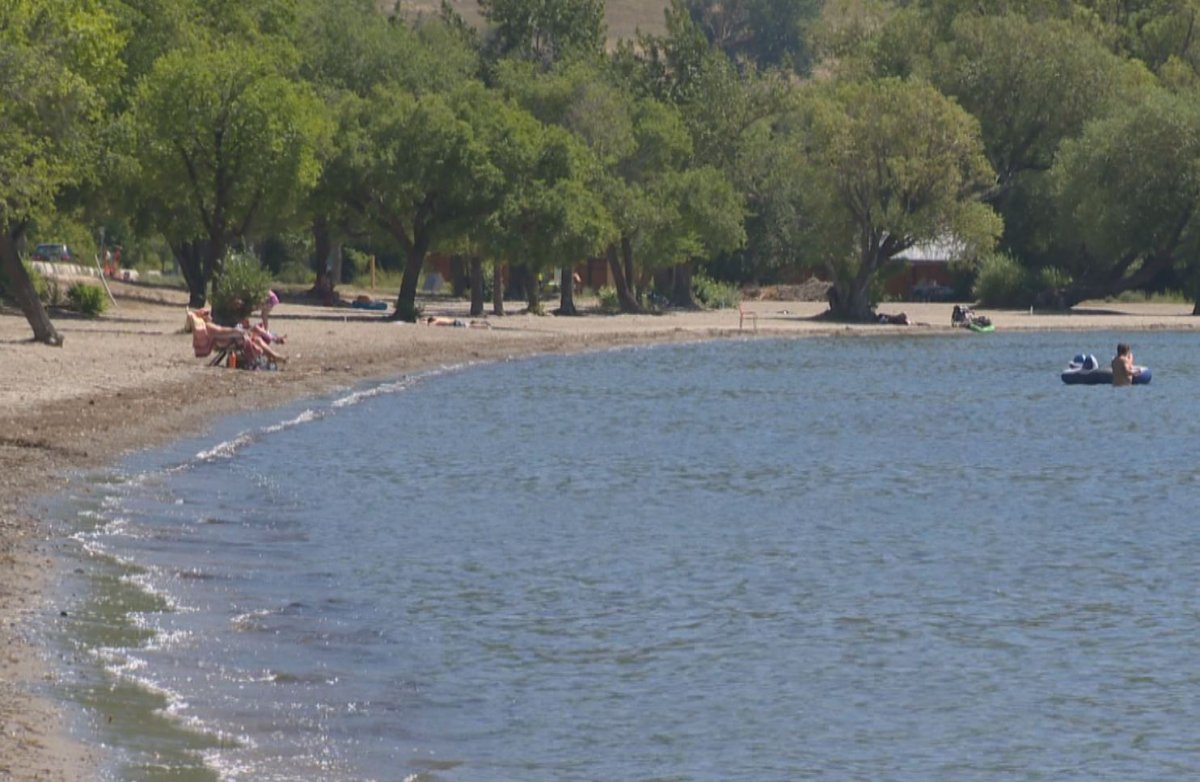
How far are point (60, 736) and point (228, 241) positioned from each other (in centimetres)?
5253

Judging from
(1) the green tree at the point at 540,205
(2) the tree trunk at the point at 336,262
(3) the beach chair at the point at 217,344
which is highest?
(1) the green tree at the point at 540,205

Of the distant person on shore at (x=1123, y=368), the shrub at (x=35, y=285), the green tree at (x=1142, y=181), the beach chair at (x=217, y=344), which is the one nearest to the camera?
the beach chair at (x=217, y=344)

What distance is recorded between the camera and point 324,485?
2758 centimetres

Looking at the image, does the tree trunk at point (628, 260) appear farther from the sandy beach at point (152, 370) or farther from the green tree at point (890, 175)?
the green tree at point (890, 175)

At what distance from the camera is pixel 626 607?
18.6 meters

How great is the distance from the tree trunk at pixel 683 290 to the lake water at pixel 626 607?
5526cm

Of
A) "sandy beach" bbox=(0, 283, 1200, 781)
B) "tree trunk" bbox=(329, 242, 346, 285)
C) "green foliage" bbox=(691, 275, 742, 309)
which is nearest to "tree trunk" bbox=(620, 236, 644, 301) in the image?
"sandy beach" bbox=(0, 283, 1200, 781)

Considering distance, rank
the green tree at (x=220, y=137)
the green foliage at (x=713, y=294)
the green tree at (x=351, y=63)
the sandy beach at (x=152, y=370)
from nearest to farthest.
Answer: the sandy beach at (x=152, y=370) < the green tree at (x=220, y=137) < the green tree at (x=351, y=63) < the green foliage at (x=713, y=294)

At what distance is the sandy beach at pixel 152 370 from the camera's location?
14.0 meters

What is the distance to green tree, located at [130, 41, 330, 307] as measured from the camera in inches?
2245

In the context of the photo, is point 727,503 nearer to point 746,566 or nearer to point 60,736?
point 746,566

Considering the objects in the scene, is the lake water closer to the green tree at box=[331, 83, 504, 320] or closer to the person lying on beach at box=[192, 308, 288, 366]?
the person lying on beach at box=[192, 308, 288, 366]

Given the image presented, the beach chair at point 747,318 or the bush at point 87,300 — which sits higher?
the bush at point 87,300

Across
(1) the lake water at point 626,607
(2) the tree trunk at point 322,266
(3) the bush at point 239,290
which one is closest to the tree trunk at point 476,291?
(2) the tree trunk at point 322,266
